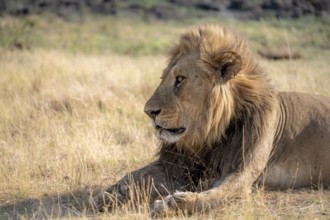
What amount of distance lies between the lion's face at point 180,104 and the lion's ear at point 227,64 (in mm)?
119

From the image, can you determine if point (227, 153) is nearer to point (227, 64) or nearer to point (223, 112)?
point (223, 112)

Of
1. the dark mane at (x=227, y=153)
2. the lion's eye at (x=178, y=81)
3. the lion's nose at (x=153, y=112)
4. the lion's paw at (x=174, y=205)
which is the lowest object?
the lion's paw at (x=174, y=205)

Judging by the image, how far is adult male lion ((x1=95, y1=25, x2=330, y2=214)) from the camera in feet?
15.4

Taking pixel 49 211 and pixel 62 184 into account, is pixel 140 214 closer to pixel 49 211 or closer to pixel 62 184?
pixel 49 211

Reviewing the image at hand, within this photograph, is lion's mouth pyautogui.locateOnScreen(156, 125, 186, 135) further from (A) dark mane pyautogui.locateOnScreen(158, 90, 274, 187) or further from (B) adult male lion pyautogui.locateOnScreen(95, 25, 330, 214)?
(A) dark mane pyautogui.locateOnScreen(158, 90, 274, 187)

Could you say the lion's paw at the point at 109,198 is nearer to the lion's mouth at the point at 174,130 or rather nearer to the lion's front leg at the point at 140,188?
the lion's front leg at the point at 140,188

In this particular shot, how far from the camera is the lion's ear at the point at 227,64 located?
15.5ft

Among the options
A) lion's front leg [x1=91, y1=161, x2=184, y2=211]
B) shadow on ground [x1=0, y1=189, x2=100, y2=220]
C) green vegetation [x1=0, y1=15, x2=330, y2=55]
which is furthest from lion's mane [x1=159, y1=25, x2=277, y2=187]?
green vegetation [x1=0, y1=15, x2=330, y2=55]

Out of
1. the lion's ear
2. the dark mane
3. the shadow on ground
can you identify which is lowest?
the shadow on ground

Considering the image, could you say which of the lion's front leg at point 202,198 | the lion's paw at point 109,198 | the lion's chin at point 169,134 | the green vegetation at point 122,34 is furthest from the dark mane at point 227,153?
the green vegetation at point 122,34

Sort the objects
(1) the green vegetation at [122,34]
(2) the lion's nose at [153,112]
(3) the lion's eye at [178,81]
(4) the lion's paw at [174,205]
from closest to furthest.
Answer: (4) the lion's paw at [174,205] → (2) the lion's nose at [153,112] → (3) the lion's eye at [178,81] → (1) the green vegetation at [122,34]

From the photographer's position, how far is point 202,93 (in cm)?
471

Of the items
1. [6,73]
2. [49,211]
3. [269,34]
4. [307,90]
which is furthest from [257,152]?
[269,34]

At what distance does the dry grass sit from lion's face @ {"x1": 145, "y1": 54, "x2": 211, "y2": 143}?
0.64 m
